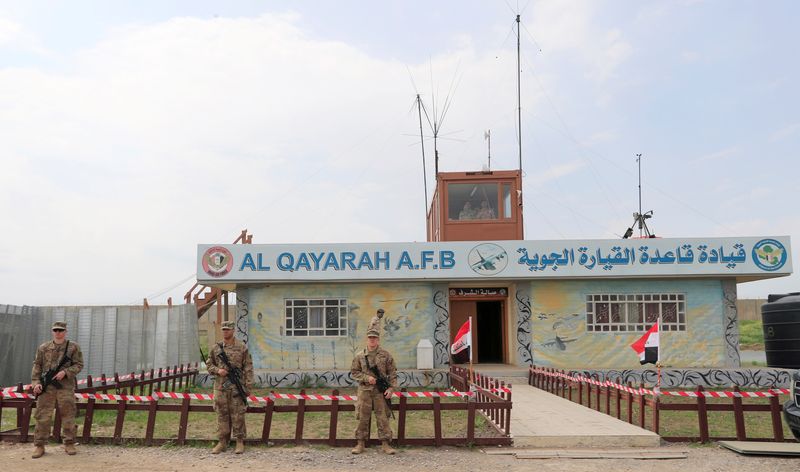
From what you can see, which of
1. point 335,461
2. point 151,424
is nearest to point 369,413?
point 335,461

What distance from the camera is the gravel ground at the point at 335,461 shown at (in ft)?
28.7

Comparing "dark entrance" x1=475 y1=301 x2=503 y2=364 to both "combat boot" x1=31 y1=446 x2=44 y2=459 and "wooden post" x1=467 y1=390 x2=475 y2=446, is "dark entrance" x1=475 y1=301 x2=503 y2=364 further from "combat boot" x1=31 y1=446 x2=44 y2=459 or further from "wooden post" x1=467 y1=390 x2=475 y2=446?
"combat boot" x1=31 y1=446 x2=44 y2=459

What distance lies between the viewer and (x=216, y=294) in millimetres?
22719

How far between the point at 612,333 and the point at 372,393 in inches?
426

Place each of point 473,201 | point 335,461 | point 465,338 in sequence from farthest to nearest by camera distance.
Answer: point 473,201 < point 465,338 < point 335,461

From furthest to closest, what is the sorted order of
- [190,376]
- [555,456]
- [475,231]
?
[475,231] → [190,376] → [555,456]

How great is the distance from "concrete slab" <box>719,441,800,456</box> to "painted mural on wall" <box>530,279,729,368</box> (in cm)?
840

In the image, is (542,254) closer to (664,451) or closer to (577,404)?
(577,404)

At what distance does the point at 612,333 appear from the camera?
18609mm

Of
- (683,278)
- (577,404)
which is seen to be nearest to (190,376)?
(577,404)

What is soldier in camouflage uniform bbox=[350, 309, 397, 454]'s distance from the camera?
9633mm

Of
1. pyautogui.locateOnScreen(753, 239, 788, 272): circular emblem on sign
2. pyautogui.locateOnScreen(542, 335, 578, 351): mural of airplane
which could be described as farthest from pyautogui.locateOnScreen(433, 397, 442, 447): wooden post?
pyautogui.locateOnScreen(753, 239, 788, 272): circular emblem on sign

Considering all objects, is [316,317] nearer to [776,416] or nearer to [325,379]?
[325,379]

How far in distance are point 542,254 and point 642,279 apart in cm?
303
